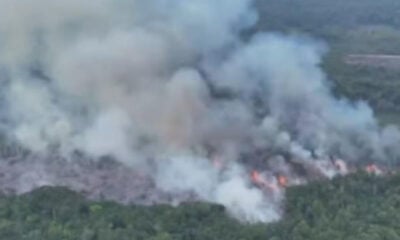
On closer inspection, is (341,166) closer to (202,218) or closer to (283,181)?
(283,181)

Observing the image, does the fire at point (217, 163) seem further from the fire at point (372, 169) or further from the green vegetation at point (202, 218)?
the fire at point (372, 169)

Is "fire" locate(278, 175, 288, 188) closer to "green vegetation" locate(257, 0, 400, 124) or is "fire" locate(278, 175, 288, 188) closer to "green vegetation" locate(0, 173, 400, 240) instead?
"green vegetation" locate(0, 173, 400, 240)

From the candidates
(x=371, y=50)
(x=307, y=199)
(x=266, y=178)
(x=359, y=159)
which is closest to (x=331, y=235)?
(x=307, y=199)

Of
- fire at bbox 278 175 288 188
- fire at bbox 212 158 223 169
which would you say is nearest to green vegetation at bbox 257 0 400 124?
fire at bbox 278 175 288 188

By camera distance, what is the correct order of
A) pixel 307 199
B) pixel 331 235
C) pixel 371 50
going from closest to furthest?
1. pixel 331 235
2. pixel 307 199
3. pixel 371 50

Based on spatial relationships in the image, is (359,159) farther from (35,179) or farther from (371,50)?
(371,50)

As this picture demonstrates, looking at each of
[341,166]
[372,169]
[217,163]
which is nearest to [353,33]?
[372,169]

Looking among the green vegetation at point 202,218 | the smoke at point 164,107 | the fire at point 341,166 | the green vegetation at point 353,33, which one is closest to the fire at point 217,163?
the smoke at point 164,107
